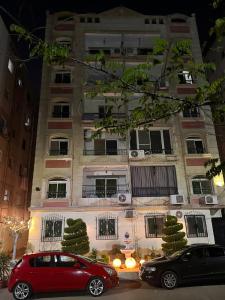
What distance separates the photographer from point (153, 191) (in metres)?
20.6

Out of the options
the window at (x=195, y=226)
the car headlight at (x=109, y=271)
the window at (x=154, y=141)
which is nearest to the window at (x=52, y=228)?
the window at (x=154, y=141)

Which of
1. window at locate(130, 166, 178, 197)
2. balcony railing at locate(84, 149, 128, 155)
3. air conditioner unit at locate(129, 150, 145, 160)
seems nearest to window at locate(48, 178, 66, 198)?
balcony railing at locate(84, 149, 128, 155)

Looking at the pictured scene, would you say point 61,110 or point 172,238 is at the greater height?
point 61,110

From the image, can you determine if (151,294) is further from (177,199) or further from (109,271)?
(177,199)

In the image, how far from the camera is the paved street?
9.10 meters

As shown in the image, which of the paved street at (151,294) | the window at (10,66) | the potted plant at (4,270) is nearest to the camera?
the paved street at (151,294)

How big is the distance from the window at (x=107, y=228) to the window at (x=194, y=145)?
8.22 meters

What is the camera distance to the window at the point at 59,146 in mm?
21500

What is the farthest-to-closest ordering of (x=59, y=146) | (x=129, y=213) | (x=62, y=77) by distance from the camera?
1. (x=62, y=77)
2. (x=59, y=146)
3. (x=129, y=213)

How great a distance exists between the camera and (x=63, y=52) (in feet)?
14.9

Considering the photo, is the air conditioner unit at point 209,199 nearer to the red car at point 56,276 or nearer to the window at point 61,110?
the red car at point 56,276

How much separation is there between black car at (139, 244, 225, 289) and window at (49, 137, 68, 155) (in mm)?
12737

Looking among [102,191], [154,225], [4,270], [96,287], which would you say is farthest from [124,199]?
[96,287]

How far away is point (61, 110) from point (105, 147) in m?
4.93
